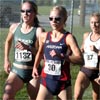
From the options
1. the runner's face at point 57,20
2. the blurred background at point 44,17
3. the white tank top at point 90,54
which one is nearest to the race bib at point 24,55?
the runner's face at point 57,20

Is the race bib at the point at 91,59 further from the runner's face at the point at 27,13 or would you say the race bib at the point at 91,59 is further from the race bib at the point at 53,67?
the race bib at the point at 53,67

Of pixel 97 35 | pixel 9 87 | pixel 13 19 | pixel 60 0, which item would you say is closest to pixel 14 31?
pixel 9 87

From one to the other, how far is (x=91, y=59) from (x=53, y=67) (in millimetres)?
1338

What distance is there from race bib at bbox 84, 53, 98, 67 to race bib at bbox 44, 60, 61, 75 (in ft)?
4.02

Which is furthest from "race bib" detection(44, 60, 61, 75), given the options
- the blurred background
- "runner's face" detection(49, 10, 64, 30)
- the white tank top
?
the blurred background

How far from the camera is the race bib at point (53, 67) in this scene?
6.52 meters

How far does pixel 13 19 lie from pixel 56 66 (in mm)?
9985

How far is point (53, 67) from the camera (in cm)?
651

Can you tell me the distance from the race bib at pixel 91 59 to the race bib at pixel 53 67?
1.23 metres

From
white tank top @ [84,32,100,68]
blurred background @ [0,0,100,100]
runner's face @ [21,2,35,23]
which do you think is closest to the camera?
runner's face @ [21,2,35,23]

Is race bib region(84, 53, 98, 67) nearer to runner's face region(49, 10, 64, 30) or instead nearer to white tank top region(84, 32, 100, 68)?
white tank top region(84, 32, 100, 68)

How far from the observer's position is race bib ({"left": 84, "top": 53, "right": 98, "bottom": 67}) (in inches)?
301

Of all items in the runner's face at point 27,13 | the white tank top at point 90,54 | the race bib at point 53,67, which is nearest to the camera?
the race bib at point 53,67

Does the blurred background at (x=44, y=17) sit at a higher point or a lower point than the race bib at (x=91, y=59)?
lower
